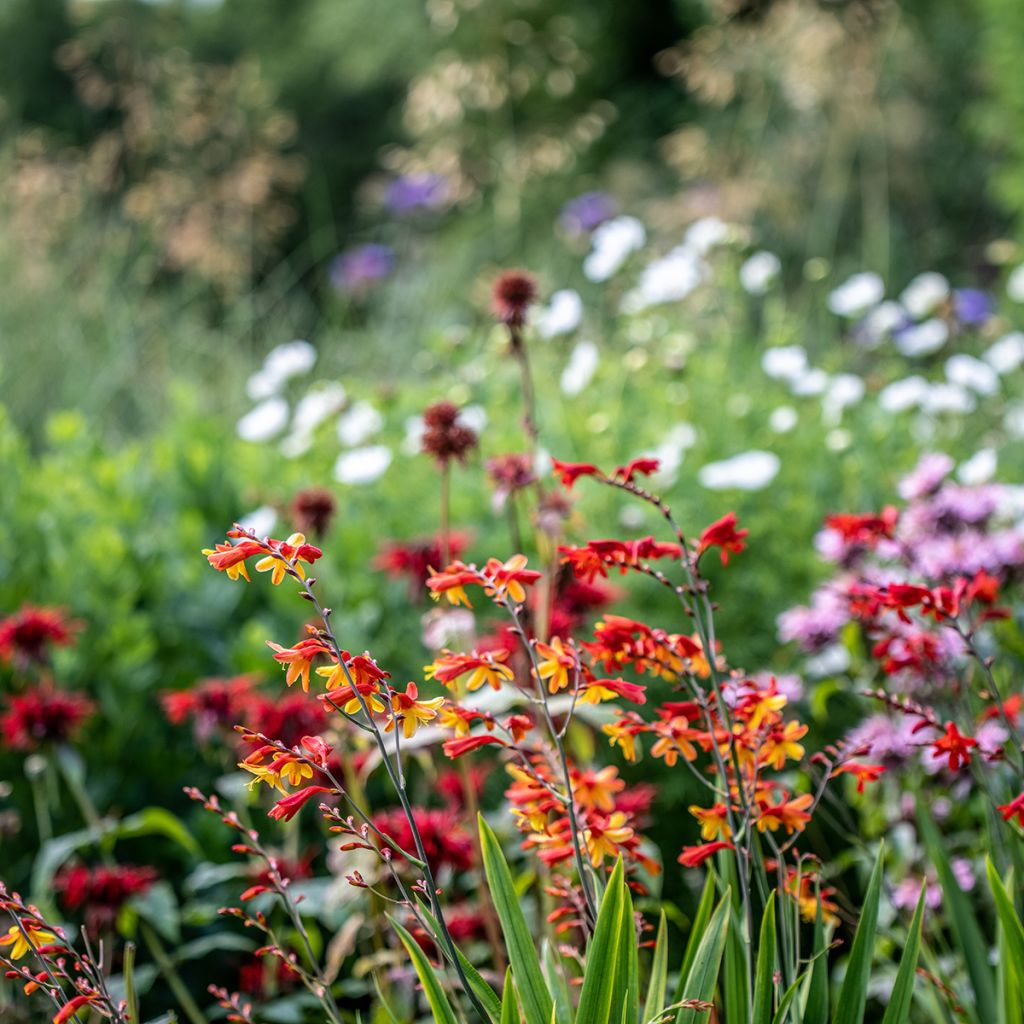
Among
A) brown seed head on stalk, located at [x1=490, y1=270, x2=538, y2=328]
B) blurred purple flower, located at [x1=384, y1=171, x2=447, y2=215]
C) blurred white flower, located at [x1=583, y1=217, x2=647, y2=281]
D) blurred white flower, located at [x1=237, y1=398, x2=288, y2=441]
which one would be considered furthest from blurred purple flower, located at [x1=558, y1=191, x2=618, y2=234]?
brown seed head on stalk, located at [x1=490, y1=270, x2=538, y2=328]

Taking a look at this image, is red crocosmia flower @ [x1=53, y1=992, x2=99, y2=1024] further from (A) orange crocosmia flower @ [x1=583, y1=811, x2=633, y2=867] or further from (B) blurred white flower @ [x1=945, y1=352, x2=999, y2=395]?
(B) blurred white flower @ [x1=945, y1=352, x2=999, y2=395]

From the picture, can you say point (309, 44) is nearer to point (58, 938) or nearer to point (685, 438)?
point (685, 438)

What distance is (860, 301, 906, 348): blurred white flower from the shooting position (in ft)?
12.3

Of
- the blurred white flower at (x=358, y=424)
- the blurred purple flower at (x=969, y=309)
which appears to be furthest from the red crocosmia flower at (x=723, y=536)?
the blurred purple flower at (x=969, y=309)

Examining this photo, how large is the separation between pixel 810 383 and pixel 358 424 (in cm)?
124

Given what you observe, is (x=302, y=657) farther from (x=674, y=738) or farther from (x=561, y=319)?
(x=561, y=319)

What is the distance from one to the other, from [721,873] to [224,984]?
119cm

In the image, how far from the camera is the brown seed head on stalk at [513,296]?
1.90m

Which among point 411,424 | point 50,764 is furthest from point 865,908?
point 411,424

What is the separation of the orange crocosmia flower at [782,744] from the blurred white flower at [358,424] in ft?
6.70

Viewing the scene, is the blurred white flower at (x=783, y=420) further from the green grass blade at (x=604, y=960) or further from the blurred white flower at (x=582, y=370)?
the green grass blade at (x=604, y=960)

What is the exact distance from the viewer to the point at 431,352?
420 cm

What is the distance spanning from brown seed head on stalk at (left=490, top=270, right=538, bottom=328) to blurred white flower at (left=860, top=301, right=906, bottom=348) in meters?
2.12

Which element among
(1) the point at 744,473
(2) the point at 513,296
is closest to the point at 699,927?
(2) the point at 513,296
